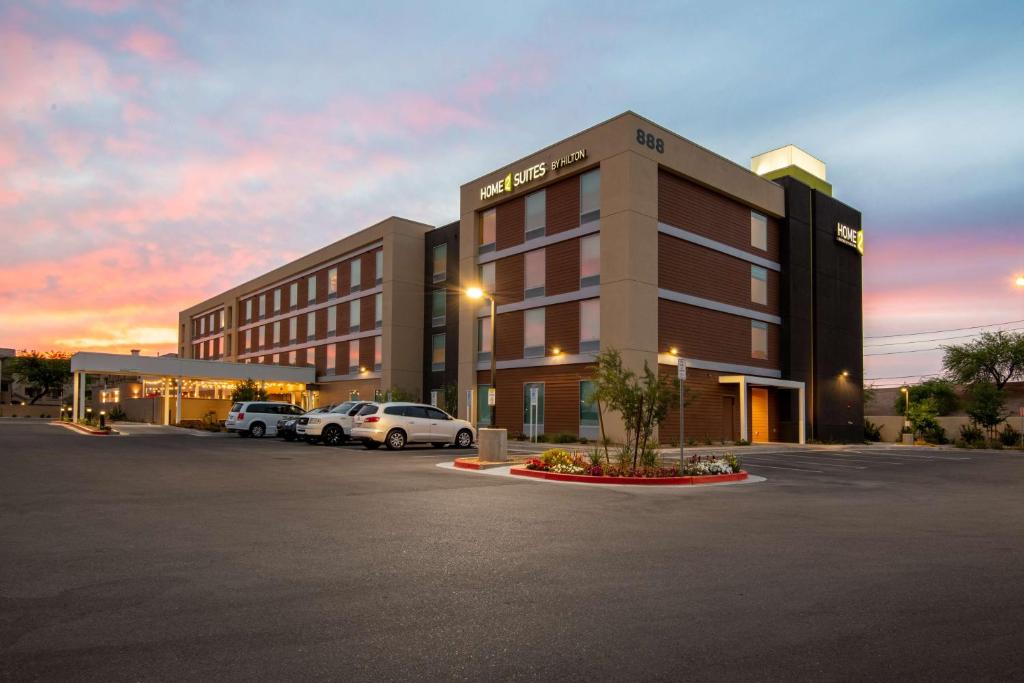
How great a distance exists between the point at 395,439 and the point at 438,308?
73.7ft

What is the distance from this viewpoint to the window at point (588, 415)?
104ft

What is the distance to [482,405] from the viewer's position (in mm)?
38625

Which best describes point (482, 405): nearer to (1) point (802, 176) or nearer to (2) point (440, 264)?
(2) point (440, 264)

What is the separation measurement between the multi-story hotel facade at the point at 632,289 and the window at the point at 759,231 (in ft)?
0.34

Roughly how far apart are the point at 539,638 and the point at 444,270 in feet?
139

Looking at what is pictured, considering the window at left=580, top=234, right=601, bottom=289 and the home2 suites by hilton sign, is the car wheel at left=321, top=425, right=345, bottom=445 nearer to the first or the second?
the window at left=580, top=234, right=601, bottom=289

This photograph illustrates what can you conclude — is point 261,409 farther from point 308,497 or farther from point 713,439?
point 308,497

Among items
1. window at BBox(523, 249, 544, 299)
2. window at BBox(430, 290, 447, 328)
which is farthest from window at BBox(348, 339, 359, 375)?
window at BBox(523, 249, 544, 299)

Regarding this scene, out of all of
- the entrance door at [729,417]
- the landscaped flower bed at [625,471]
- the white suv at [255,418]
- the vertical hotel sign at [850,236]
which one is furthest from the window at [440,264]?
the landscaped flower bed at [625,471]

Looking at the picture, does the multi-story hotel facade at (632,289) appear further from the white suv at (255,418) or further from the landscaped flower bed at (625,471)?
the landscaped flower bed at (625,471)

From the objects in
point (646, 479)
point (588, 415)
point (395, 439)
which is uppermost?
point (588, 415)

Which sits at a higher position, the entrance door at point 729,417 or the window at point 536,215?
the window at point 536,215

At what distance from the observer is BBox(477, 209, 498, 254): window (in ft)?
127

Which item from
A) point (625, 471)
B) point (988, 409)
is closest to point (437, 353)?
point (625, 471)
